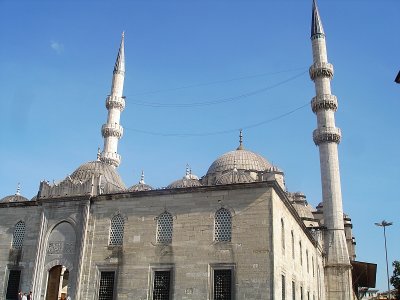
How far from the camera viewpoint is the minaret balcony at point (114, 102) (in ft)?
123

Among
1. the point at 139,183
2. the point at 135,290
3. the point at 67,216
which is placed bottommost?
the point at 135,290

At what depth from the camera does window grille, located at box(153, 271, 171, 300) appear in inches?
693

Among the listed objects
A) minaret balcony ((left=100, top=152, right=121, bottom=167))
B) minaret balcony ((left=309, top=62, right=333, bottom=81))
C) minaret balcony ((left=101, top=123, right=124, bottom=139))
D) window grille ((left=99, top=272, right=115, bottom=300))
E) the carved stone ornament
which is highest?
minaret balcony ((left=309, top=62, right=333, bottom=81))

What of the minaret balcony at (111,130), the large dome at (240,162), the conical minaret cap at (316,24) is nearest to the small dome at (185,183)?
the large dome at (240,162)

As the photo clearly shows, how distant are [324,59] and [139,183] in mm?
17196

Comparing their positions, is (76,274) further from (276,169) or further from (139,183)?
(276,169)

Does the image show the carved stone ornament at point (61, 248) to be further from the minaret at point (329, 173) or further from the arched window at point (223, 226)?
the minaret at point (329, 173)

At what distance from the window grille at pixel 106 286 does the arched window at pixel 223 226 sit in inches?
192

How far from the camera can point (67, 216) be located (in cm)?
2041

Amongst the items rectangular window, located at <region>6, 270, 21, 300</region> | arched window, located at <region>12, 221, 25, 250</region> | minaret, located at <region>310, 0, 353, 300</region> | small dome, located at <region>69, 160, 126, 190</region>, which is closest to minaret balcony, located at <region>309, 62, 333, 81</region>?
minaret, located at <region>310, 0, 353, 300</region>

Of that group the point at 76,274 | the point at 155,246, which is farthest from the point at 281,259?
the point at 76,274

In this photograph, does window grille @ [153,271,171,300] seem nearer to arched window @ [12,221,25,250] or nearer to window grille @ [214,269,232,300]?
window grille @ [214,269,232,300]

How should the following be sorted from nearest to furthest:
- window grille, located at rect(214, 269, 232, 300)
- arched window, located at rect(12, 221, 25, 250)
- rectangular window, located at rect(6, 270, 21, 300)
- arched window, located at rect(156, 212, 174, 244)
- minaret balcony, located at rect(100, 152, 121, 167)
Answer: window grille, located at rect(214, 269, 232, 300)
arched window, located at rect(156, 212, 174, 244)
rectangular window, located at rect(6, 270, 21, 300)
arched window, located at rect(12, 221, 25, 250)
minaret balcony, located at rect(100, 152, 121, 167)

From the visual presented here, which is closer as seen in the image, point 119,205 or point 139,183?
point 119,205
